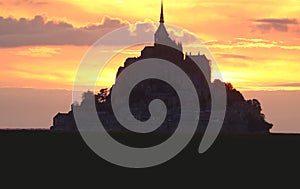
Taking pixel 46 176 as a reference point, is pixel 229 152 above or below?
above

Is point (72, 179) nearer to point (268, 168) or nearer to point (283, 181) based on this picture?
point (283, 181)

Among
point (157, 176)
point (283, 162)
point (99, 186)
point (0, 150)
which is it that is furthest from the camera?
point (0, 150)

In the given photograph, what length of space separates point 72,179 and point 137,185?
4282 mm

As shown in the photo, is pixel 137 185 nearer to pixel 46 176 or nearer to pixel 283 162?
pixel 46 176

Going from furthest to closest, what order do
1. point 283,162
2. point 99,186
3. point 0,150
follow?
1. point 0,150
2. point 283,162
3. point 99,186

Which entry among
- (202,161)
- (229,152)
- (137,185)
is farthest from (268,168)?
(229,152)

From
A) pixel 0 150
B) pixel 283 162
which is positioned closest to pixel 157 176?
pixel 283 162

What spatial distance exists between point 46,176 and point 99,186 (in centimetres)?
657

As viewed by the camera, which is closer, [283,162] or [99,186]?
[99,186]

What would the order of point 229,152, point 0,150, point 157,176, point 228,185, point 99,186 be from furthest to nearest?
point 229,152 → point 0,150 → point 157,176 → point 228,185 → point 99,186

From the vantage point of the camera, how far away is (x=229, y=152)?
11200 cm

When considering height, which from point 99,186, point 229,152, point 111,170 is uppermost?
point 229,152

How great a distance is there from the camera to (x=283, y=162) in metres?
86.4

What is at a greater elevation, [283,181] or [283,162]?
[283,162]
